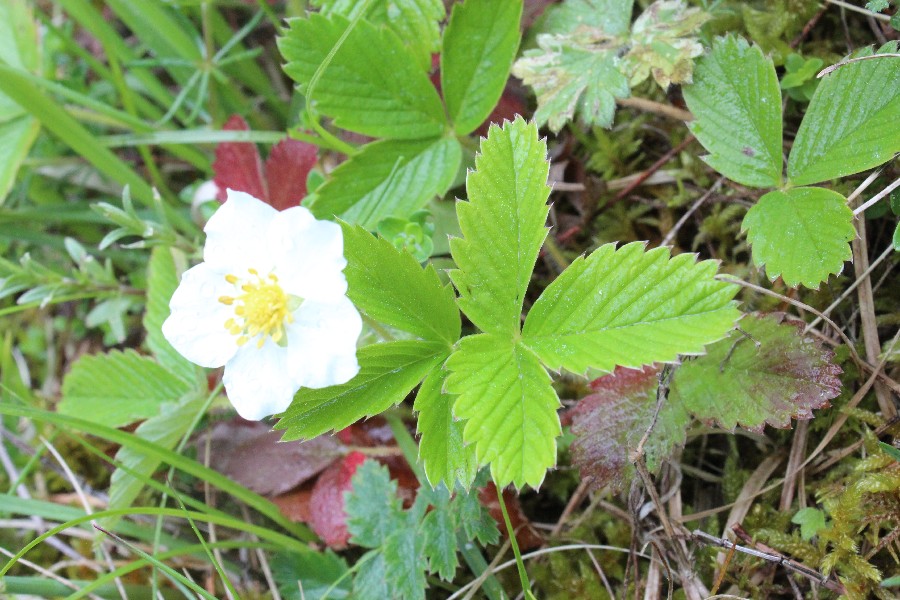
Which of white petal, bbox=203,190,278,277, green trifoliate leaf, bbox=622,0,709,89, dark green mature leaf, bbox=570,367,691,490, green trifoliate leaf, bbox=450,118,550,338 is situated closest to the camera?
white petal, bbox=203,190,278,277

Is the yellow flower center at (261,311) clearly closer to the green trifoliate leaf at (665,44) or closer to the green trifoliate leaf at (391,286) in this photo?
the green trifoliate leaf at (391,286)

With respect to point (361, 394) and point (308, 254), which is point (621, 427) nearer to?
point (361, 394)

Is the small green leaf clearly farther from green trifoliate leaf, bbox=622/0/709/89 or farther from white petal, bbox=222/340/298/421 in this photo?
white petal, bbox=222/340/298/421

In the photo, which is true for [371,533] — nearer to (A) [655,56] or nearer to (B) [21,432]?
(A) [655,56]

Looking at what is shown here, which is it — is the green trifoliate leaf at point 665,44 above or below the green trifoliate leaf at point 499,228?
above

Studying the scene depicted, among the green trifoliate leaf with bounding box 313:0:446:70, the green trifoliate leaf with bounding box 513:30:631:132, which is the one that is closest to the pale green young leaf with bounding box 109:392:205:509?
the green trifoliate leaf with bounding box 313:0:446:70

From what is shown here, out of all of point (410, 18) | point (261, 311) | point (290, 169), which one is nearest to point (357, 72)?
point (410, 18)

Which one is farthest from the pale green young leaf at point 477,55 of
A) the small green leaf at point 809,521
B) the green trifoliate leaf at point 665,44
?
the small green leaf at point 809,521

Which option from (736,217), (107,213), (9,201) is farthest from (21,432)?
(736,217)
